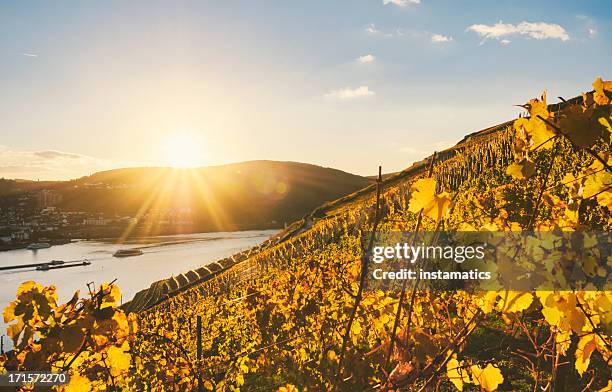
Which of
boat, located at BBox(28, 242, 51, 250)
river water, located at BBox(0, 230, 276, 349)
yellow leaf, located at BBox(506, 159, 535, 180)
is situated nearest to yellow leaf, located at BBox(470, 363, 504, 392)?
yellow leaf, located at BBox(506, 159, 535, 180)

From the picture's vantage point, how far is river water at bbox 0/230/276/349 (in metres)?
48.6

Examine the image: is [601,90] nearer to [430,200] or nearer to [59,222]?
[430,200]

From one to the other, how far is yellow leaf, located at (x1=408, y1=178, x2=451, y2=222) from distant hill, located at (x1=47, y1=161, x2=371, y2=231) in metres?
116

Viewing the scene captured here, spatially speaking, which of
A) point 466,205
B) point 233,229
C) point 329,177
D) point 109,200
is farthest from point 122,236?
point 466,205

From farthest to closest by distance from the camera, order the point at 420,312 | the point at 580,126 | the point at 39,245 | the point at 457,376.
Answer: the point at 39,245, the point at 420,312, the point at 457,376, the point at 580,126

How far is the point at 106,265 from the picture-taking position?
65125mm

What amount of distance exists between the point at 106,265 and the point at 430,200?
238 ft

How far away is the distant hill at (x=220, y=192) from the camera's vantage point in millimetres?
118375

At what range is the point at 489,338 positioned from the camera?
20.1 feet

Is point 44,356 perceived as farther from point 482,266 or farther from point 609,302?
point 609,302

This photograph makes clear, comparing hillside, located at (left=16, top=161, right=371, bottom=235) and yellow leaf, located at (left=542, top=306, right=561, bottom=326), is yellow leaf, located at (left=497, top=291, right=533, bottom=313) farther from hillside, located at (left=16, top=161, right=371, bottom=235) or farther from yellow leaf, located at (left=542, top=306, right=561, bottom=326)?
hillside, located at (left=16, top=161, right=371, bottom=235)

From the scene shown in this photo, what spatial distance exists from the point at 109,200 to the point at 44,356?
423 ft

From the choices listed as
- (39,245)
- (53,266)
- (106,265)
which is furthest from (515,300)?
(39,245)

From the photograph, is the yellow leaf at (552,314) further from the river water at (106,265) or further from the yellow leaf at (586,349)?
the river water at (106,265)
